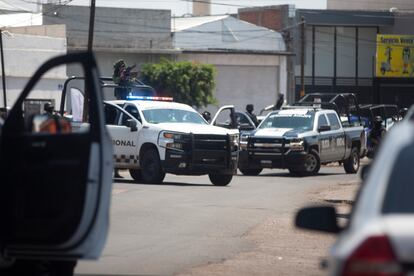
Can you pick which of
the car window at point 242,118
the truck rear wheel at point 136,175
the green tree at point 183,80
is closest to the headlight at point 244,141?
the truck rear wheel at point 136,175

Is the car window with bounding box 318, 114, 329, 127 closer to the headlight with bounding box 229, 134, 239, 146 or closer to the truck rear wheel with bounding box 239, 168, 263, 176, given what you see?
the truck rear wheel with bounding box 239, 168, 263, 176

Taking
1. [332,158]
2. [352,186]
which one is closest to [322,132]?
[332,158]

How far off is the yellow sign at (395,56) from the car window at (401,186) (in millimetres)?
67110

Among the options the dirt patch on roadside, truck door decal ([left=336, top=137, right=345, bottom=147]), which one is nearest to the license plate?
truck door decal ([left=336, top=137, right=345, bottom=147])

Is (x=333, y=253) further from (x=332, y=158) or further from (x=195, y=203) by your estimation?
(x=332, y=158)

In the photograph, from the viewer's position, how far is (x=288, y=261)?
518 inches

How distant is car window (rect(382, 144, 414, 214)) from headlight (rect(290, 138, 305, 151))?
23.4 metres

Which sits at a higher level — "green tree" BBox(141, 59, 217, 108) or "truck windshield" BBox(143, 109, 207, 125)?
"truck windshield" BBox(143, 109, 207, 125)

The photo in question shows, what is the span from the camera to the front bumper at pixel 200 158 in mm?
23766

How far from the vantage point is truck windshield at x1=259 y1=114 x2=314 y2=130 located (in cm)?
2945

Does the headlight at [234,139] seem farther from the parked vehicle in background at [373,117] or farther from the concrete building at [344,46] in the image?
the concrete building at [344,46]

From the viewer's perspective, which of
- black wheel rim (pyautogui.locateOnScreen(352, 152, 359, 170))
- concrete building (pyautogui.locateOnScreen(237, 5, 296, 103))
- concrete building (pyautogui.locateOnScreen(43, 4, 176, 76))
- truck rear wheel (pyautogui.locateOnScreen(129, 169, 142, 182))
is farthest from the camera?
concrete building (pyautogui.locateOnScreen(237, 5, 296, 103))

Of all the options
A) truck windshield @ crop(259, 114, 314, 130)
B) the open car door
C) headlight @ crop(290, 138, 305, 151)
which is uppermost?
the open car door

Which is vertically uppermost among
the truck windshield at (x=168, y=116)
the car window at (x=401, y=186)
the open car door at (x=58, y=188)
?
the car window at (x=401, y=186)
